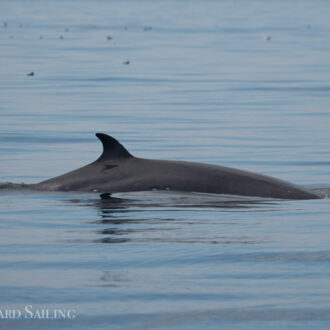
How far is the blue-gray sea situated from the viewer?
7234 mm

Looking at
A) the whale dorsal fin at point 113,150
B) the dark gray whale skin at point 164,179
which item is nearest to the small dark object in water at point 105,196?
the dark gray whale skin at point 164,179

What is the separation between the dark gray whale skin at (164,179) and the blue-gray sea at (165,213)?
0.15 meters

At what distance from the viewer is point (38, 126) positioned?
19.7 metres

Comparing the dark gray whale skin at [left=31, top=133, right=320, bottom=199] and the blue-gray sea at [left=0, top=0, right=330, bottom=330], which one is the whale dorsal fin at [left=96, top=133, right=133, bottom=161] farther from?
A: the blue-gray sea at [left=0, top=0, right=330, bottom=330]

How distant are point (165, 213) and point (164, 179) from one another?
36.3 inches

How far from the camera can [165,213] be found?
1087cm

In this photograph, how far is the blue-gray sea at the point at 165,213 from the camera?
7234 mm

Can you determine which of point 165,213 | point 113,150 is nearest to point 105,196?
point 113,150

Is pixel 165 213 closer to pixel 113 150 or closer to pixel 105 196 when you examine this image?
pixel 105 196

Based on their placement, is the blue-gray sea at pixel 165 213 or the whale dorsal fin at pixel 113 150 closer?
the blue-gray sea at pixel 165 213

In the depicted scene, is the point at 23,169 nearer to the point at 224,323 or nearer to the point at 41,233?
the point at 41,233

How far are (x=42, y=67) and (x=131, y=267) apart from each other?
27.3 meters

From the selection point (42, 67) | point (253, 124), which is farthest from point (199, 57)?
point (253, 124)

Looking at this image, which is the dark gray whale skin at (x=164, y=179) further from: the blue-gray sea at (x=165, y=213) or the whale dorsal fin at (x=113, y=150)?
the blue-gray sea at (x=165, y=213)
